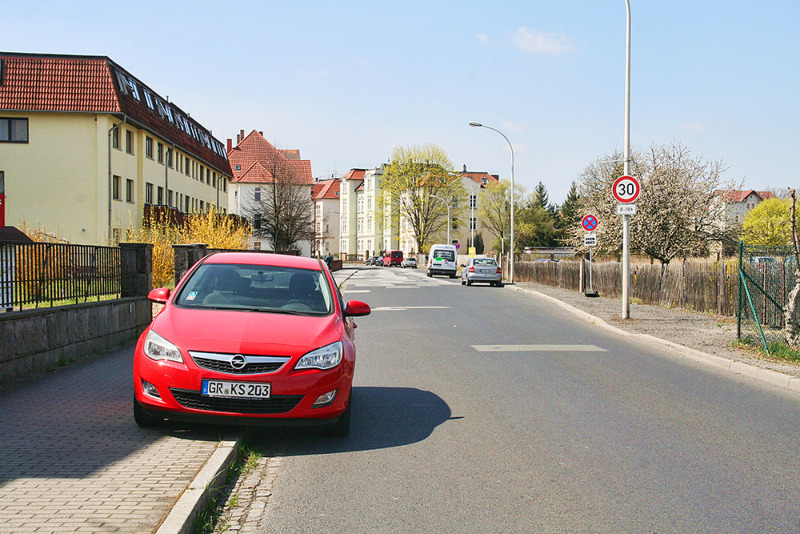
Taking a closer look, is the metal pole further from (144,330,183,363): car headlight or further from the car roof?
(144,330,183,363): car headlight

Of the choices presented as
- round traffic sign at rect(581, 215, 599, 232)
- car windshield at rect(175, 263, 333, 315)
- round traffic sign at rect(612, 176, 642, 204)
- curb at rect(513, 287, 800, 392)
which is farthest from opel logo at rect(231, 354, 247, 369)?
round traffic sign at rect(581, 215, 599, 232)

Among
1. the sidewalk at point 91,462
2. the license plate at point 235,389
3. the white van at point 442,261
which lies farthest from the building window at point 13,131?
the license plate at point 235,389

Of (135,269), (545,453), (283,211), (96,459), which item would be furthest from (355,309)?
(283,211)

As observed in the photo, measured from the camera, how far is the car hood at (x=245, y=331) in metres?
5.73

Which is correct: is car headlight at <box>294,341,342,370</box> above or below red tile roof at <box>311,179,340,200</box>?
below

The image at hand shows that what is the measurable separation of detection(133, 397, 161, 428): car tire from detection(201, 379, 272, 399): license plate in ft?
2.24

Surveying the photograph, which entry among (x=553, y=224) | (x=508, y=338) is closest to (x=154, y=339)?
(x=508, y=338)

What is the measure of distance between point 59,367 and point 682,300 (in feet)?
55.9

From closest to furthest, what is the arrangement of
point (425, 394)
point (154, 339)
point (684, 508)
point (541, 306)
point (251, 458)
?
1. point (684, 508)
2. point (251, 458)
3. point (154, 339)
4. point (425, 394)
5. point (541, 306)

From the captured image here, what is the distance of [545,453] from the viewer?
5.70 meters

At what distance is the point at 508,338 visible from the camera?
13859 millimetres

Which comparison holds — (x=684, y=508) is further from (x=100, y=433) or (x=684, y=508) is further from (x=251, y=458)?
(x=100, y=433)

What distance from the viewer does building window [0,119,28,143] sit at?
35094mm

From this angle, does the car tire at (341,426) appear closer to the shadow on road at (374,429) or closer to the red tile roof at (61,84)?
the shadow on road at (374,429)
